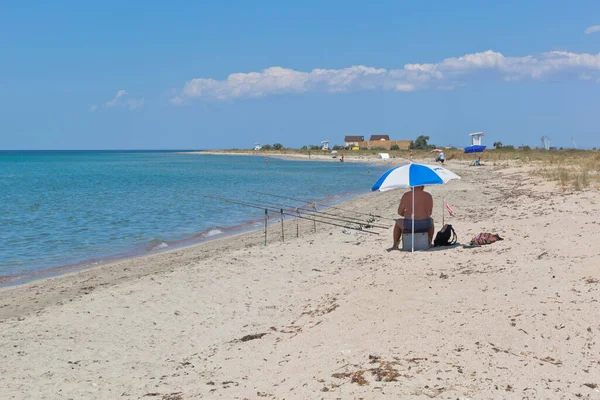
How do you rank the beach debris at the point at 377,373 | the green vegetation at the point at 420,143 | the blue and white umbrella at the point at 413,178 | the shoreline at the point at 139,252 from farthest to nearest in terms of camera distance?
the green vegetation at the point at 420,143, the shoreline at the point at 139,252, the blue and white umbrella at the point at 413,178, the beach debris at the point at 377,373

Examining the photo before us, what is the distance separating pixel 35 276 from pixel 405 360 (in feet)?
34.9

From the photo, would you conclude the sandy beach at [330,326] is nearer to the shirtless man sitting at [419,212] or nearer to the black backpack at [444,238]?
the black backpack at [444,238]

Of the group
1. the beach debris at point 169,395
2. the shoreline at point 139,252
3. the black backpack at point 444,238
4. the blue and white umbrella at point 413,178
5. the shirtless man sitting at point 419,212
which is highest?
the blue and white umbrella at point 413,178

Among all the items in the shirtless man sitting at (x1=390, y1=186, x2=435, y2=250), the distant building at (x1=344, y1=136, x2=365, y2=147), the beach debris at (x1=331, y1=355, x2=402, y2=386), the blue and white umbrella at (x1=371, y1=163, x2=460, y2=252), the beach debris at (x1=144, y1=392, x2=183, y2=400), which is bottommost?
the beach debris at (x1=144, y1=392, x2=183, y2=400)

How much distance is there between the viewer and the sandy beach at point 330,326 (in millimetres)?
5224

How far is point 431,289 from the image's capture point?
25.7 ft

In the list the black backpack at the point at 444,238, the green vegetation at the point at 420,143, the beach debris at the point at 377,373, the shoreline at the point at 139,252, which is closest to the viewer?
the beach debris at the point at 377,373

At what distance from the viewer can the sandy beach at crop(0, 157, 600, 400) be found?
5224 mm

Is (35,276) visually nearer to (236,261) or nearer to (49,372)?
(236,261)

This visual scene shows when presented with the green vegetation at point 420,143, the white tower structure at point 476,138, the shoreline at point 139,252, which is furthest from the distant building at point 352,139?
the shoreline at point 139,252

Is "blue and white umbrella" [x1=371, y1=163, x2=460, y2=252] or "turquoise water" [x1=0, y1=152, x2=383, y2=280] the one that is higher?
"blue and white umbrella" [x1=371, y1=163, x2=460, y2=252]

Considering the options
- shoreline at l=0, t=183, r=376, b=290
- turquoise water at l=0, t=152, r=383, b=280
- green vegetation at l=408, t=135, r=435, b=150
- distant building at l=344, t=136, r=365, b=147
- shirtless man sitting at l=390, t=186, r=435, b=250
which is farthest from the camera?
distant building at l=344, t=136, r=365, b=147

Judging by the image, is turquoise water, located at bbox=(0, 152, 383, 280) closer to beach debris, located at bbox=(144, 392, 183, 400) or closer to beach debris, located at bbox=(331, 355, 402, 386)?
beach debris, located at bbox=(144, 392, 183, 400)

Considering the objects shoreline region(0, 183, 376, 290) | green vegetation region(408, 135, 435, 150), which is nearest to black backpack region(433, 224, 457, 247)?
shoreline region(0, 183, 376, 290)
